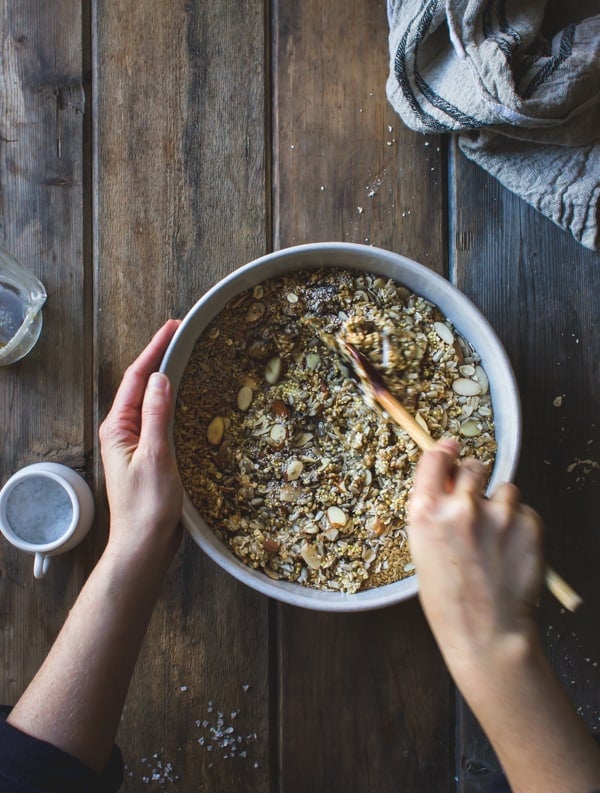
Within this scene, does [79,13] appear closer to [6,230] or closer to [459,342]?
[6,230]

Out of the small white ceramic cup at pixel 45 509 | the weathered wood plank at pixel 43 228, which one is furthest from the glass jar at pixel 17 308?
the small white ceramic cup at pixel 45 509

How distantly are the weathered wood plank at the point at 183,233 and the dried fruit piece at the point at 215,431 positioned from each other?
0.19 meters

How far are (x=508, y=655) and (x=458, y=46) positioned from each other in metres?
0.79

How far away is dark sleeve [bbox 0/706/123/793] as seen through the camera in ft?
2.68

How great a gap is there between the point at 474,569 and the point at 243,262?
1.95ft

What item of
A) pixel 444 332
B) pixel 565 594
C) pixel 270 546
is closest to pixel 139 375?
pixel 270 546

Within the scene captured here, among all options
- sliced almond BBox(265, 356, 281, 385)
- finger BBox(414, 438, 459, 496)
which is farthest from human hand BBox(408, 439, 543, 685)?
sliced almond BBox(265, 356, 281, 385)

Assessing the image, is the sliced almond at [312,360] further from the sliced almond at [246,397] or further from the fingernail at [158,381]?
the fingernail at [158,381]

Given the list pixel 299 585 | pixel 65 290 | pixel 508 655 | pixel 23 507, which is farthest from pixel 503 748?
pixel 65 290

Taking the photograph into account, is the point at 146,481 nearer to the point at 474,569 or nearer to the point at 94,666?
the point at 94,666

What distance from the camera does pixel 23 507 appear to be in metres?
1.03

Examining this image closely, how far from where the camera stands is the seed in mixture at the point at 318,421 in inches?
37.9

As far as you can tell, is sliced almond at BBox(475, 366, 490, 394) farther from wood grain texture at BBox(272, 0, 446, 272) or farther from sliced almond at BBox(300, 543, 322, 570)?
sliced almond at BBox(300, 543, 322, 570)

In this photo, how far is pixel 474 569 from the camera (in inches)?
27.2
